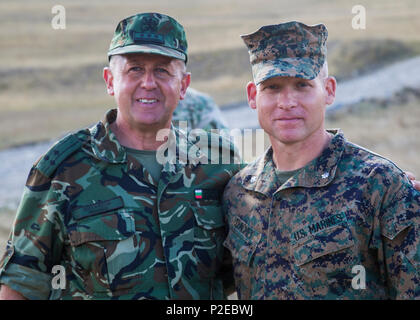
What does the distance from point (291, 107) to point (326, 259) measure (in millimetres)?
800

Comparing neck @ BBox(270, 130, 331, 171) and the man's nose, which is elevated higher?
the man's nose

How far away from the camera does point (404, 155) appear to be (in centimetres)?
1343

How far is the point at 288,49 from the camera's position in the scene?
3.51 m

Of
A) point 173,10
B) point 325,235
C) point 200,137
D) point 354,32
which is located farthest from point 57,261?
point 173,10

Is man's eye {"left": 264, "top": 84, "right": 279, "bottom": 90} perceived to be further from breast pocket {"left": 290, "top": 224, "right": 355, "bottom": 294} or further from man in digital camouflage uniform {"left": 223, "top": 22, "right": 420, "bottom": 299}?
breast pocket {"left": 290, "top": 224, "right": 355, "bottom": 294}

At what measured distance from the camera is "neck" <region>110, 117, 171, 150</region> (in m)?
3.77

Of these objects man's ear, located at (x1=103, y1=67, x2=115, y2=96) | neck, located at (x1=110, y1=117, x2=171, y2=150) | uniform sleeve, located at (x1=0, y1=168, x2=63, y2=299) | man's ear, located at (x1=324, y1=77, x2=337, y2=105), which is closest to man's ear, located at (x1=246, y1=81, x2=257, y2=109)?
Answer: man's ear, located at (x1=324, y1=77, x2=337, y2=105)

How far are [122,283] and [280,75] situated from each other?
138 centimetres

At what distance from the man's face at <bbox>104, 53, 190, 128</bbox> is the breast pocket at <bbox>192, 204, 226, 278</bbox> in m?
0.57

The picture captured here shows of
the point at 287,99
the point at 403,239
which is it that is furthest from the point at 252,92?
the point at 403,239

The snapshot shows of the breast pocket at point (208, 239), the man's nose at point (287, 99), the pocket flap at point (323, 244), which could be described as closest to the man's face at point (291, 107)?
the man's nose at point (287, 99)

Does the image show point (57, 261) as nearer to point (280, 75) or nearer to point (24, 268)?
point (24, 268)

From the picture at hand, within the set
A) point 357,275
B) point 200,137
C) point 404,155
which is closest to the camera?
point 357,275

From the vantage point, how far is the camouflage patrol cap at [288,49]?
3441 millimetres
